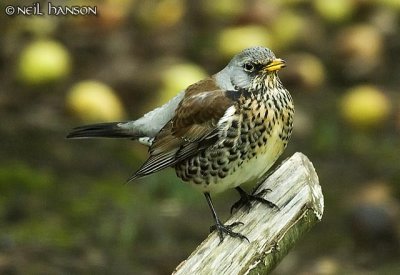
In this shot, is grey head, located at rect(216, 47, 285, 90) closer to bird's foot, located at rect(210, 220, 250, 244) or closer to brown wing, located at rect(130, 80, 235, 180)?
brown wing, located at rect(130, 80, 235, 180)

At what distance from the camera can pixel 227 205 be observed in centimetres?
701

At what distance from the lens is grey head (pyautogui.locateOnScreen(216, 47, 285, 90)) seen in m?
4.80

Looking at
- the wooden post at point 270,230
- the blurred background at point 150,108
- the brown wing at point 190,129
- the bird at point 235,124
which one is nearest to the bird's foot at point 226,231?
the wooden post at point 270,230

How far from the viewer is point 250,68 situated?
4.81m

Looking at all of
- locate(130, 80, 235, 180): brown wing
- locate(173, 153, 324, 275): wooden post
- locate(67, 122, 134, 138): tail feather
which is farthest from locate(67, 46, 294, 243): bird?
locate(67, 122, 134, 138): tail feather

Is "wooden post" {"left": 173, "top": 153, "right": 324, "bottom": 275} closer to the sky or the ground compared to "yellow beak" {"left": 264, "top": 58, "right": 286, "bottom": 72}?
closer to the ground

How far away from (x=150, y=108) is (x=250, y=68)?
130 inches

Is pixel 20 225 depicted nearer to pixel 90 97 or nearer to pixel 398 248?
pixel 90 97

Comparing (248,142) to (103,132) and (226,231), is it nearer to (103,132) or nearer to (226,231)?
(226,231)

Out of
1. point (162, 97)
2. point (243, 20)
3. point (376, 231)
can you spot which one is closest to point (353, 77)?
point (243, 20)

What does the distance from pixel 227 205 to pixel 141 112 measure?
141 cm

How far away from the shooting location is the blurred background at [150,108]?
258 inches

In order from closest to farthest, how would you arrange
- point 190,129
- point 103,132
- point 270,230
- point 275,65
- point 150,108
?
point 270,230
point 275,65
point 190,129
point 103,132
point 150,108

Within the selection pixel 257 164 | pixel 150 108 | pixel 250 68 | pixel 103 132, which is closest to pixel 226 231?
pixel 257 164
